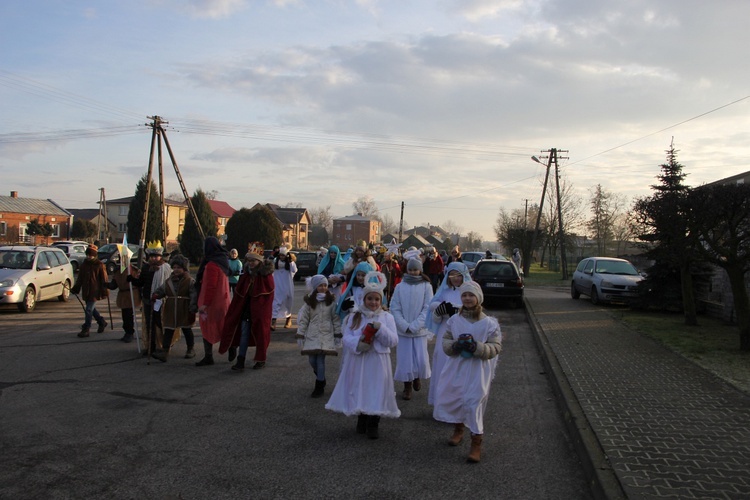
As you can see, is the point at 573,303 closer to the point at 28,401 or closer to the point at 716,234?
the point at 716,234

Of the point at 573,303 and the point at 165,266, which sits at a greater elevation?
the point at 165,266

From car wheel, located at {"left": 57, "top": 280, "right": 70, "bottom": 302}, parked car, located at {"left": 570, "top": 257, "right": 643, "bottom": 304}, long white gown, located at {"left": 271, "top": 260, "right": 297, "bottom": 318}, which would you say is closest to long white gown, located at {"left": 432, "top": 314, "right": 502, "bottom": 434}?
long white gown, located at {"left": 271, "top": 260, "right": 297, "bottom": 318}

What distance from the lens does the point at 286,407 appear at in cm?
662

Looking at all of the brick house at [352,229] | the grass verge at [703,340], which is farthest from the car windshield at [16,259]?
the brick house at [352,229]

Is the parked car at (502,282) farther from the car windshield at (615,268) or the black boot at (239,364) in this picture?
the black boot at (239,364)

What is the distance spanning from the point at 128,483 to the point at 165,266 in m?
5.55

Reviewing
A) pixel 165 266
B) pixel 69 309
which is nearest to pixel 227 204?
pixel 69 309

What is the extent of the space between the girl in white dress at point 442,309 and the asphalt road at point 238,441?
0.55 metres

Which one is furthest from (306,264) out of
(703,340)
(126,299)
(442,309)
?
(442,309)

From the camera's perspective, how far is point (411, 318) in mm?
7121

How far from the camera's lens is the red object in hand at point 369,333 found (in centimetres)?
550

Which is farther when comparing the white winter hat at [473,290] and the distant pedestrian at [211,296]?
the distant pedestrian at [211,296]

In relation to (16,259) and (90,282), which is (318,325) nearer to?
(90,282)

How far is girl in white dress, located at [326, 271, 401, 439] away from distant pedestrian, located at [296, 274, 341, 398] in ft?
3.81
